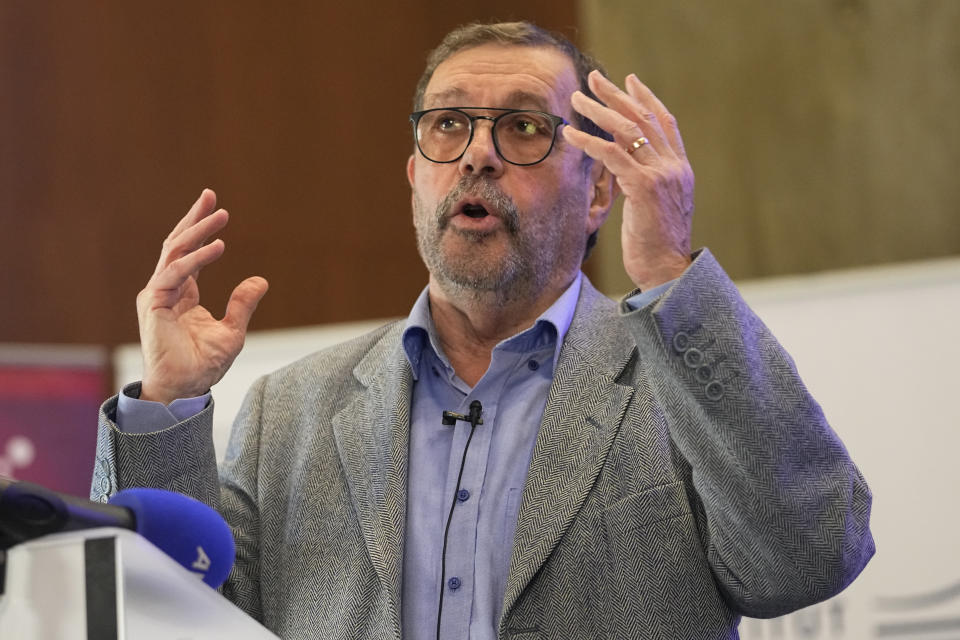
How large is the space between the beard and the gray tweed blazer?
13 cm

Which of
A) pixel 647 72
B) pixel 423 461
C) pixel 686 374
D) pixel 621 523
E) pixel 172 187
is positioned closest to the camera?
pixel 686 374

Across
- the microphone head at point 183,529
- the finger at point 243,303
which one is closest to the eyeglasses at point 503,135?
the finger at point 243,303

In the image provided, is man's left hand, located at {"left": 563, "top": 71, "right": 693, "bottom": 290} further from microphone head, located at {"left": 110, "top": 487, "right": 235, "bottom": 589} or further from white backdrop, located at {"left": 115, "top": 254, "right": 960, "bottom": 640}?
white backdrop, located at {"left": 115, "top": 254, "right": 960, "bottom": 640}

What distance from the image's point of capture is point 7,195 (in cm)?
369

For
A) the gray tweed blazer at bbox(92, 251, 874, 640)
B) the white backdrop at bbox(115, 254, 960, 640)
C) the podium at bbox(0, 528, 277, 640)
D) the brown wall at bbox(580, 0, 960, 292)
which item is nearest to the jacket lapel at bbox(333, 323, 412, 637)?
the gray tweed blazer at bbox(92, 251, 874, 640)

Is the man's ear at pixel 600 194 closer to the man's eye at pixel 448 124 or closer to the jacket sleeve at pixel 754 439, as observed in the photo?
the man's eye at pixel 448 124

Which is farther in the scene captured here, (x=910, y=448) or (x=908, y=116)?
(x=908, y=116)

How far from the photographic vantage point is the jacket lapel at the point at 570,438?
1676 millimetres

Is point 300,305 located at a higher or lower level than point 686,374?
lower

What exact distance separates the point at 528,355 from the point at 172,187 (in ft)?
6.90

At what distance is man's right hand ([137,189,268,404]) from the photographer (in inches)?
66.4

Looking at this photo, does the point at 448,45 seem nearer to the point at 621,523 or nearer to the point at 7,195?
the point at 621,523

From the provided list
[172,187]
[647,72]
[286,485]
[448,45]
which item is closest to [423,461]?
[286,485]

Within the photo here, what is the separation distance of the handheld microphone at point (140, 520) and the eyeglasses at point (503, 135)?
108 centimetres
